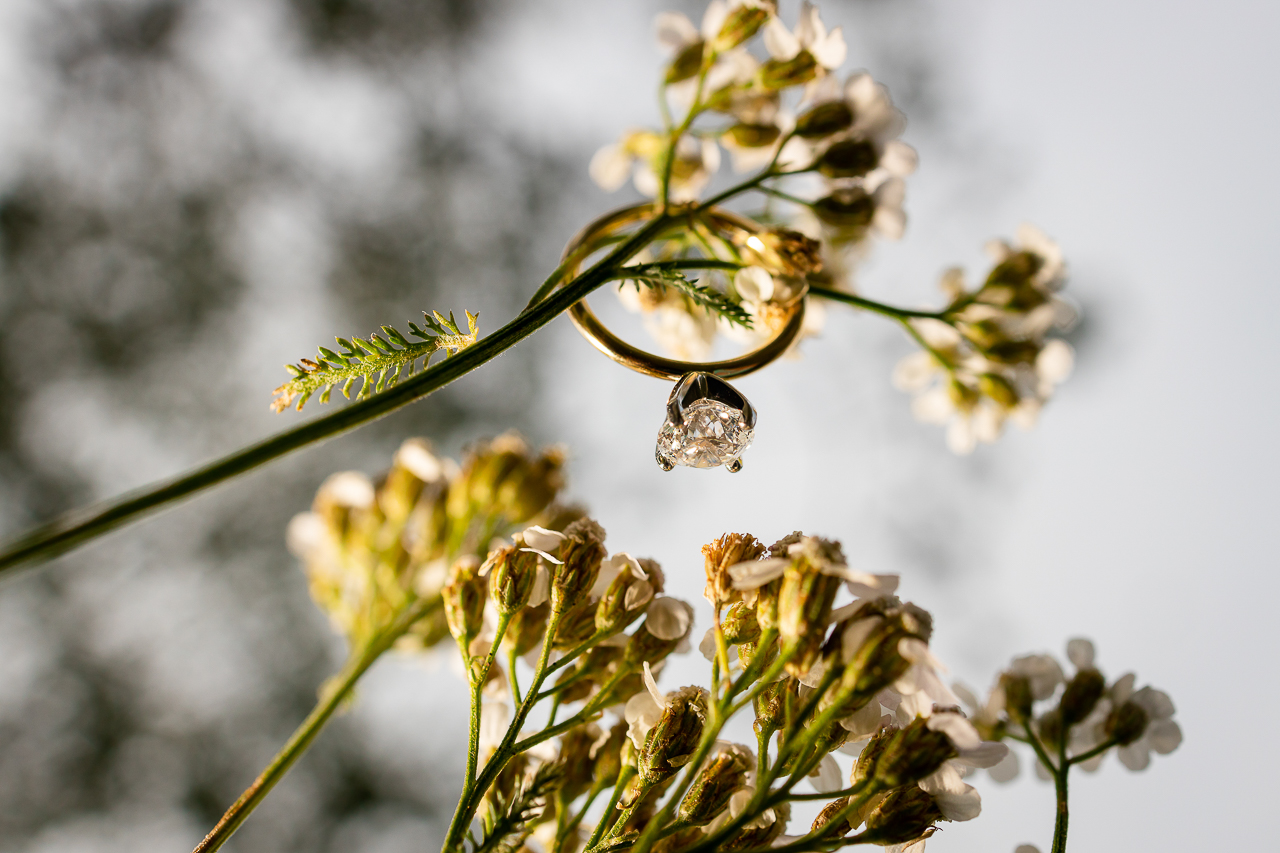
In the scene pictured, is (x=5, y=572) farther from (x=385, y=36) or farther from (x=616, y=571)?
(x=385, y=36)

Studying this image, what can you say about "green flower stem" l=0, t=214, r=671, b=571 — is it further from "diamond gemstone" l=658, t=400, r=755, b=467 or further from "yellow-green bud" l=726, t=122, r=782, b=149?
"yellow-green bud" l=726, t=122, r=782, b=149

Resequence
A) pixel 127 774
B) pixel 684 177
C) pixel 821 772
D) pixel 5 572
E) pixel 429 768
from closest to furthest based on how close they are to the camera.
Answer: pixel 5 572 → pixel 821 772 → pixel 684 177 → pixel 127 774 → pixel 429 768

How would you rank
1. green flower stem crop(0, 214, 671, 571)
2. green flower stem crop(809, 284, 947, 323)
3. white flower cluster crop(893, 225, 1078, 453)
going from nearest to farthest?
green flower stem crop(0, 214, 671, 571) → green flower stem crop(809, 284, 947, 323) → white flower cluster crop(893, 225, 1078, 453)

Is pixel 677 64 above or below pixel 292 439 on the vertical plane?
above

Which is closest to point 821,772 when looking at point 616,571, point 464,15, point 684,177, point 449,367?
point 616,571

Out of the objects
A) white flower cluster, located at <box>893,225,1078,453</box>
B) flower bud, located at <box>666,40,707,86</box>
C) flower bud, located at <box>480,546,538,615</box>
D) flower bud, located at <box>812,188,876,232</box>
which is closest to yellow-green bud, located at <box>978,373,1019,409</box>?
white flower cluster, located at <box>893,225,1078,453</box>

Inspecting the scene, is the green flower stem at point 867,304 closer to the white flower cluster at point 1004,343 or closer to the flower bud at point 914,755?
the white flower cluster at point 1004,343

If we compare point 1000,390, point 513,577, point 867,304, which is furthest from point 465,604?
point 1000,390

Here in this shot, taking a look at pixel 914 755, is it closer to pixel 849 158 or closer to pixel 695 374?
pixel 695 374
